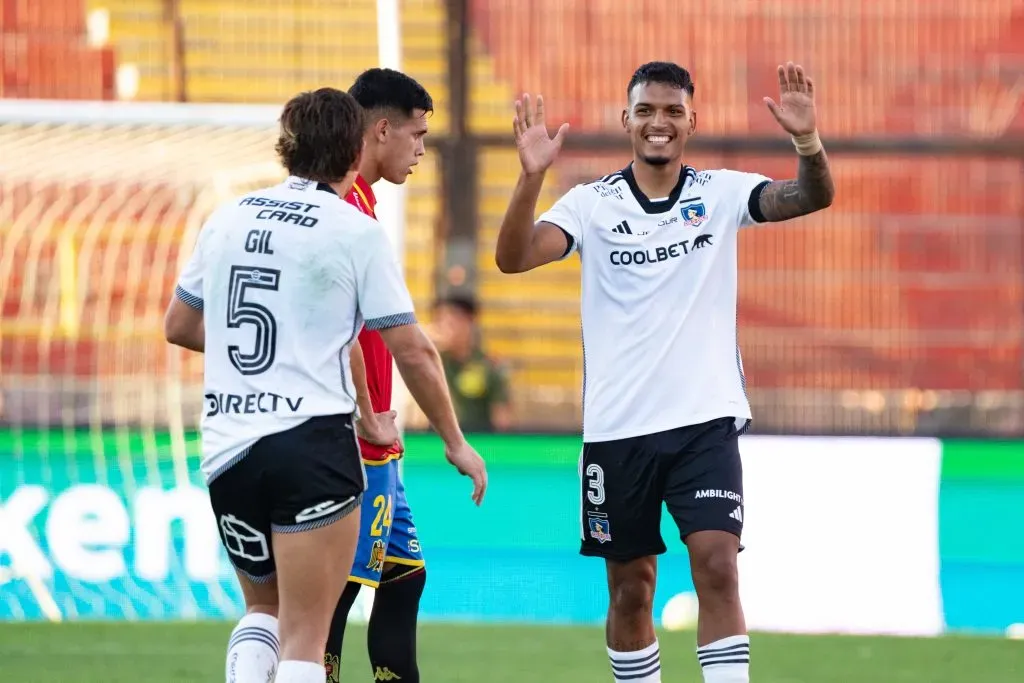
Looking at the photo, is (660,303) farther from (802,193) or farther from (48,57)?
(48,57)

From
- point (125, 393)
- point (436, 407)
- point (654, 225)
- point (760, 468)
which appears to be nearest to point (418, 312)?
point (125, 393)

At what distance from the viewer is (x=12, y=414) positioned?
1000 centimetres

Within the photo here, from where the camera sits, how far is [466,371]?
10.4m

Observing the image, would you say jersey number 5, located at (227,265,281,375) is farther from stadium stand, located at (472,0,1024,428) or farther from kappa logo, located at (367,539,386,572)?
stadium stand, located at (472,0,1024,428)

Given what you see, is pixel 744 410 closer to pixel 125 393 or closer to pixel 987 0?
pixel 125 393

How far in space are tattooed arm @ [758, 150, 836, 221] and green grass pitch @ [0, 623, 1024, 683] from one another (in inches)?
Result: 98.8

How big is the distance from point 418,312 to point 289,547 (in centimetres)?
664

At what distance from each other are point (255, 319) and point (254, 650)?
32.3 inches

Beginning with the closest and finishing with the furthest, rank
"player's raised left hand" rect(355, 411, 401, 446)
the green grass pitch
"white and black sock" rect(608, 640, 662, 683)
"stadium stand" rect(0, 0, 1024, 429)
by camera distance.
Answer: "player's raised left hand" rect(355, 411, 401, 446) → "white and black sock" rect(608, 640, 662, 683) → the green grass pitch → "stadium stand" rect(0, 0, 1024, 429)

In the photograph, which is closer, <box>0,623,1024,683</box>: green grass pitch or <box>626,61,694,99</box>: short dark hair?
<box>626,61,694,99</box>: short dark hair

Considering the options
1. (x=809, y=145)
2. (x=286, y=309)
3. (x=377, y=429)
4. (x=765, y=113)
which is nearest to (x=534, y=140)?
(x=809, y=145)

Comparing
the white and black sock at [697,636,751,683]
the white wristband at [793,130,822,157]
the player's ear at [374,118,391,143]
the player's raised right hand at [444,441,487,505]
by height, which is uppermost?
the player's ear at [374,118,391,143]

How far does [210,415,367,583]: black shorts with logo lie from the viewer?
4.19 metres

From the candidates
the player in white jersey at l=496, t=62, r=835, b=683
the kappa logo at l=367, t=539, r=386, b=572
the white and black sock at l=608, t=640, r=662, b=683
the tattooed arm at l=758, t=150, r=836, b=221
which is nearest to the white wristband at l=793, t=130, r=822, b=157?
the tattooed arm at l=758, t=150, r=836, b=221
